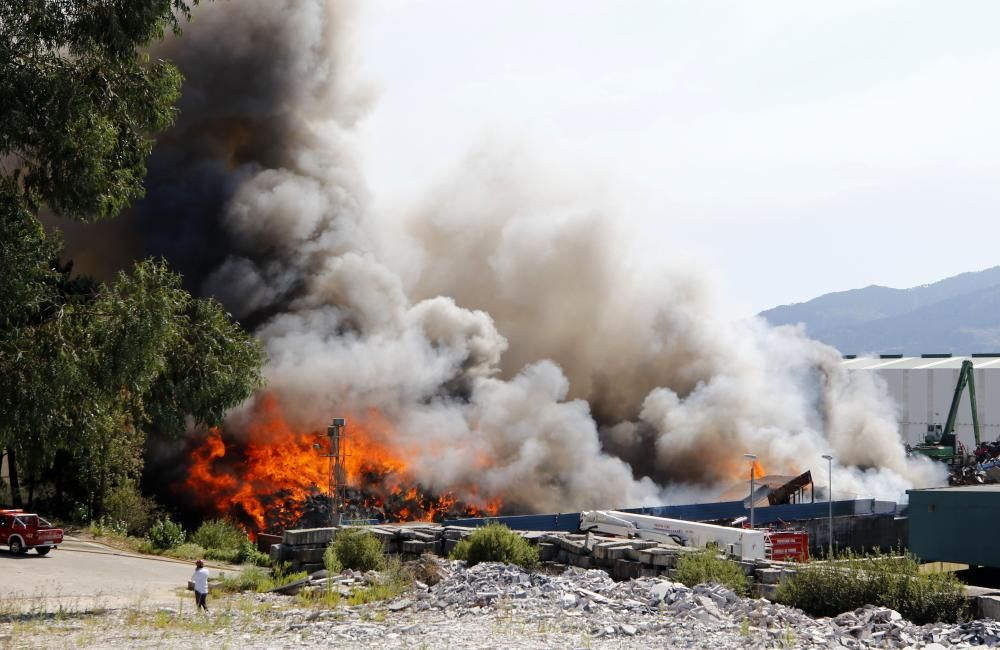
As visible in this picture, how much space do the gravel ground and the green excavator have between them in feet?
228

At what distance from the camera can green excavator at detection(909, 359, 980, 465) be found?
7850 cm

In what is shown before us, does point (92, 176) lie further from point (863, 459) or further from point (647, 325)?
point (863, 459)

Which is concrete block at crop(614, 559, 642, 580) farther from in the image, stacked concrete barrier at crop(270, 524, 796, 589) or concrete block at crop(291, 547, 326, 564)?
concrete block at crop(291, 547, 326, 564)

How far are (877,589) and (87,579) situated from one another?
18436 mm

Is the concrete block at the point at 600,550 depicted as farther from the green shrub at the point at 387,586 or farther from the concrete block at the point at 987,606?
the concrete block at the point at 987,606

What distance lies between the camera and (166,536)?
33.5 m

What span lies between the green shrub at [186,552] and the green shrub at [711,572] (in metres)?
19.5

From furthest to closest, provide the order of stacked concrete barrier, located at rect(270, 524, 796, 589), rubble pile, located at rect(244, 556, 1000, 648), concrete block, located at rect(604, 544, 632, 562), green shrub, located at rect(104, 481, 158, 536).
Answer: green shrub, located at rect(104, 481, 158, 536) → concrete block, located at rect(604, 544, 632, 562) → stacked concrete barrier, located at rect(270, 524, 796, 589) → rubble pile, located at rect(244, 556, 1000, 648)

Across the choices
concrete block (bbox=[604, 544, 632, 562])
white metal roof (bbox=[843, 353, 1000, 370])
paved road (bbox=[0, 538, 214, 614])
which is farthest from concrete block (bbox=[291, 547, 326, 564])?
white metal roof (bbox=[843, 353, 1000, 370])

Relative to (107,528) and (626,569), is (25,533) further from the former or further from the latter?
(626,569)

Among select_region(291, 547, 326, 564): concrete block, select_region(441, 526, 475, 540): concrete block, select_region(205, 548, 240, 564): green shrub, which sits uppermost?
select_region(441, 526, 475, 540): concrete block

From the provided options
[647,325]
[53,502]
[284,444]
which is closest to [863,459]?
[647,325]

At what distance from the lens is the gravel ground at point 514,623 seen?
12984 mm

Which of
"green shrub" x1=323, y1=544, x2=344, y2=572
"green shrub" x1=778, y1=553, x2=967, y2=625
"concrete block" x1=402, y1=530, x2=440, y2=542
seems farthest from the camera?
"concrete block" x1=402, y1=530, x2=440, y2=542
